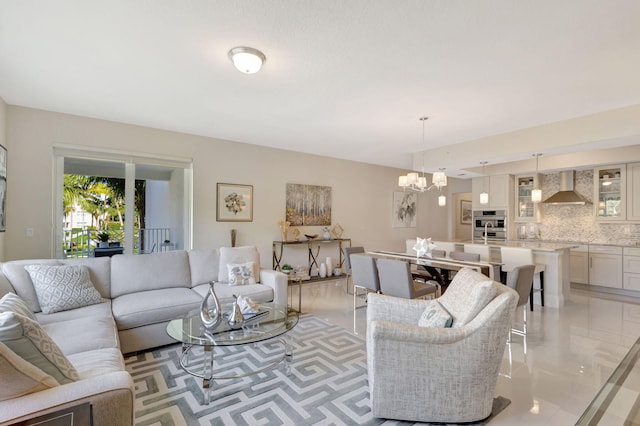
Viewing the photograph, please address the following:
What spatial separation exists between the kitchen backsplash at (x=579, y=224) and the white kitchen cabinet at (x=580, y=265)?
1.34ft

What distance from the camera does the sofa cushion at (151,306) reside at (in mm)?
2836

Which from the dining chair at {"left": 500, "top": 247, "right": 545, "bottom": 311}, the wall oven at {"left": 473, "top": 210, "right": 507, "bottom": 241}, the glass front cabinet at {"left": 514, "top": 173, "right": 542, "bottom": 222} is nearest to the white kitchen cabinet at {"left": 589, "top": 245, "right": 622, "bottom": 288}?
the glass front cabinet at {"left": 514, "top": 173, "right": 542, "bottom": 222}

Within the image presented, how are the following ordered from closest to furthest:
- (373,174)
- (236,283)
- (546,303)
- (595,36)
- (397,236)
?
(595,36) < (236,283) < (546,303) < (373,174) < (397,236)

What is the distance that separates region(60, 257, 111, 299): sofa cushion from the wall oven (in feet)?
22.0

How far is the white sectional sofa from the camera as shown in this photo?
126 cm

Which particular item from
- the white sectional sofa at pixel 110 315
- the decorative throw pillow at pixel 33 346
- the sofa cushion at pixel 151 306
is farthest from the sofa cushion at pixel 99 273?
the decorative throw pillow at pixel 33 346

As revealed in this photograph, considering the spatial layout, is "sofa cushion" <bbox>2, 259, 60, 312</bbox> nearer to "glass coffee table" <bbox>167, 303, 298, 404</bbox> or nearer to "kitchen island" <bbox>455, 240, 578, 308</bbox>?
"glass coffee table" <bbox>167, 303, 298, 404</bbox>

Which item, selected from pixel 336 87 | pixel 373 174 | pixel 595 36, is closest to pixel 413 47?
pixel 336 87

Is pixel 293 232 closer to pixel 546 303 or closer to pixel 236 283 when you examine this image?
pixel 236 283

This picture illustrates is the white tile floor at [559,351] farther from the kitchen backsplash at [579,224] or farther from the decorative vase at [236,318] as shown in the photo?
the decorative vase at [236,318]

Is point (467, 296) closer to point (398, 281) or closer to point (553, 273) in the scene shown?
point (398, 281)

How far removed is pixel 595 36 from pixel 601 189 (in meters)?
4.95

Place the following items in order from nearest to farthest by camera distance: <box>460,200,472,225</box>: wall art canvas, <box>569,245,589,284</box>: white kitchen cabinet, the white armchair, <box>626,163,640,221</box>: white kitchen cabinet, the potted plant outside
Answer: the white armchair, <box>626,163,640,221</box>: white kitchen cabinet, the potted plant outside, <box>569,245,589,284</box>: white kitchen cabinet, <box>460,200,472,225</box>: wall art canvas

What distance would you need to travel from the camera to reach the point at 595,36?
2170 millimetres
